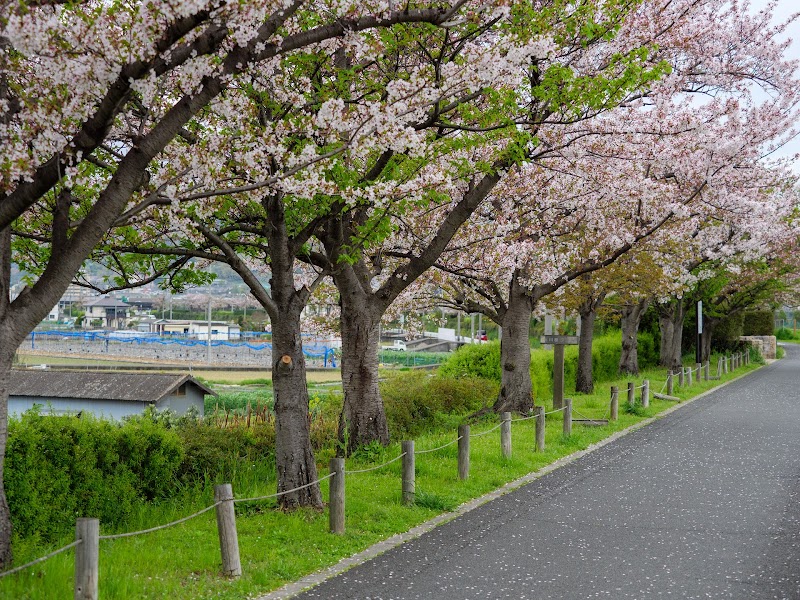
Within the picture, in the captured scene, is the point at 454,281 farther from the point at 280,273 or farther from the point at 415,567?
the point at 415,567

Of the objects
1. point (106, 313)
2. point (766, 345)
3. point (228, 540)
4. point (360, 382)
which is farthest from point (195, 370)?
point (106, 313)

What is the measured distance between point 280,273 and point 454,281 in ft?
35.9

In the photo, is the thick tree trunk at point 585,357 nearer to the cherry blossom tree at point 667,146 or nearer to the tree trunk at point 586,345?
the tree trunk at point 586,345

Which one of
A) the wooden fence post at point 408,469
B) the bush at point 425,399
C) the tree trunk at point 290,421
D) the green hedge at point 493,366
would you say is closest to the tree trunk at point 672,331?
the green hedge at point 493,366

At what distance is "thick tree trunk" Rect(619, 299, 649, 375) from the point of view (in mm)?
31891

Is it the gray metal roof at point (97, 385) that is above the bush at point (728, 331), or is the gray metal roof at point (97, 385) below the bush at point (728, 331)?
below

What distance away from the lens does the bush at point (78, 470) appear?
7.91 metres

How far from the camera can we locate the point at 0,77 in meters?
6.74

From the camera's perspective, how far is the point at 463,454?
38.4 ft

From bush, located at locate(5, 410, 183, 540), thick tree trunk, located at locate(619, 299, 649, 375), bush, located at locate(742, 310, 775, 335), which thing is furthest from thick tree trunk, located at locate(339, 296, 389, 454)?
bush, located at locate(742, 310, 775, 335)

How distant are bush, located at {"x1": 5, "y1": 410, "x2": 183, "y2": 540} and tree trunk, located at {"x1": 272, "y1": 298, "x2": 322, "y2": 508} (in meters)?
1.69

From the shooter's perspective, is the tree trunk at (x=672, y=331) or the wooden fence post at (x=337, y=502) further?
the tree trunk at (x=672, y=331)

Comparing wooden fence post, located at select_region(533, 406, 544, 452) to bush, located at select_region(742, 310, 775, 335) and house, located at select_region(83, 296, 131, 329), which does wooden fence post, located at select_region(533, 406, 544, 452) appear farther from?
house, located at select_region(83, 296, 131, 329)

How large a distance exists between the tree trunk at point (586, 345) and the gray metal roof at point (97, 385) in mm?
13013
